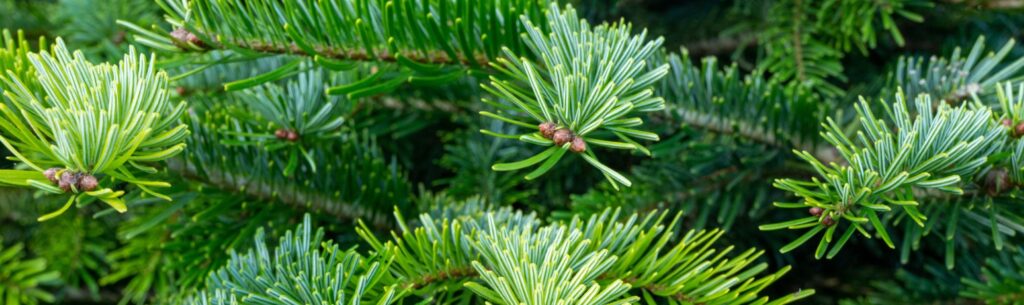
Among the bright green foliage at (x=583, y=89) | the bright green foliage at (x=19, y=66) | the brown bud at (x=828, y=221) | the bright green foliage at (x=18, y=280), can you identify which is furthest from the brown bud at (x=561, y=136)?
the bright green foliage at (x=18, y=280)

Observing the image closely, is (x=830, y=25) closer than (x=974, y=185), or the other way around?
(x=974, y=185)

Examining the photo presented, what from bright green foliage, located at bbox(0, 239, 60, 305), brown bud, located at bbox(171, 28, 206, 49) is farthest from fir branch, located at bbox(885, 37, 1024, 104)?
bright green foliage, located at bbox(0, 239, 60, 305)

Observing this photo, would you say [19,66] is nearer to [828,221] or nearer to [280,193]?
[280,193]

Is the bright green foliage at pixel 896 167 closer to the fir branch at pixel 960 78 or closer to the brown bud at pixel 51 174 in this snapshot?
the fir branch at pixel 960 78

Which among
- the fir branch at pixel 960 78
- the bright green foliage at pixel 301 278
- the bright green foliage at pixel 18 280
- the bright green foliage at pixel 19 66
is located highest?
the fir branch at pixel 960 78

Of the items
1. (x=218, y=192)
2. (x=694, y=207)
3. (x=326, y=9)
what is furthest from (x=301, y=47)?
(x=694, y=207)

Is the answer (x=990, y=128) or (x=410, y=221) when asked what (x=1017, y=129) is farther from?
(x=410, y=221)
